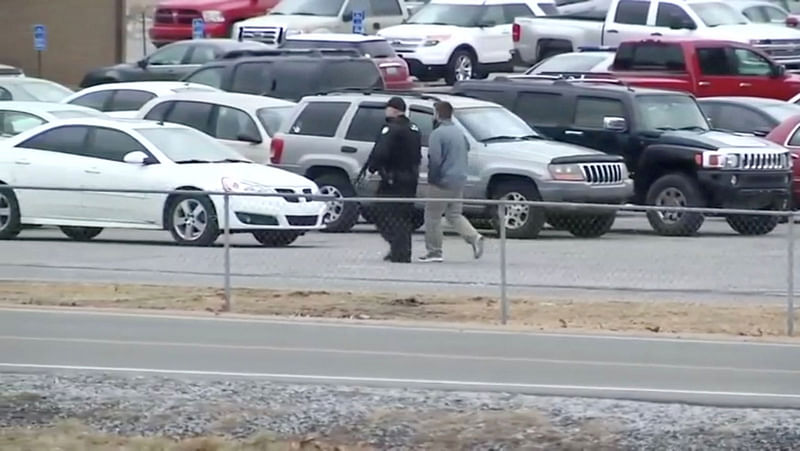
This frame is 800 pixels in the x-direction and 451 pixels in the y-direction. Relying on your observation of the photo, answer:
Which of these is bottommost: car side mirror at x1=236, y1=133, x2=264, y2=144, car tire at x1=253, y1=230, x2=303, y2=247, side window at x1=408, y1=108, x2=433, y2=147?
car tire at x1=253, y1=230, x2=303, y2=247

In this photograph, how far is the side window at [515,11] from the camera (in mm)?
39969

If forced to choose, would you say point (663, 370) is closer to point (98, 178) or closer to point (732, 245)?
point (732, 245)

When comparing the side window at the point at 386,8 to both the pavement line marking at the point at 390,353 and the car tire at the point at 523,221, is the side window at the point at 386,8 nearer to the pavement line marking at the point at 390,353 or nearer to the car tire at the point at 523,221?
the car tire at the point at 523,221

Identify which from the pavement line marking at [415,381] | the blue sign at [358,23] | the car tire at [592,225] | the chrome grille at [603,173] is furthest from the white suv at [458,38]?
the pavement line marking at [415,381]

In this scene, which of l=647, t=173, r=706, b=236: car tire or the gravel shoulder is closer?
the gravel shoulder

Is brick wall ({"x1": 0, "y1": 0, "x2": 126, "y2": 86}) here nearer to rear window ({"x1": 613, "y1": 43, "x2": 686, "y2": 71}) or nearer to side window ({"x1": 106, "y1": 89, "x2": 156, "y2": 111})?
side window ({"x1": 106, "y1": 89, "x2": 156, "y2": 111})

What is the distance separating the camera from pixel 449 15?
38.5 m

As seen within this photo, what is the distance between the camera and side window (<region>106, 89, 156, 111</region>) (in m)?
27.8

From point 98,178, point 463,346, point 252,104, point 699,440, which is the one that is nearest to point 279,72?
point 252,104

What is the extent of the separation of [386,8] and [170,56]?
761cm

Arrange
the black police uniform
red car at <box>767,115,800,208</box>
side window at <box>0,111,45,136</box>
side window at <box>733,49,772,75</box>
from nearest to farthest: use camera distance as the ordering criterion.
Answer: the black police uniform
red car at <box>767,115,800,208</box>
side window at <box>0,111,45,136</box>
side window at <box>733,49,772,75</box>

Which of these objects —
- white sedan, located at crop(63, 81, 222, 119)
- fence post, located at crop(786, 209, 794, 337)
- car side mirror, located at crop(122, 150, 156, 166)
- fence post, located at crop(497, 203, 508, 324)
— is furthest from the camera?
white sedan, located at crop(63, 81, 222, 119)

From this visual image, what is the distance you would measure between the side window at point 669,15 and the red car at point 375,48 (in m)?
5.87

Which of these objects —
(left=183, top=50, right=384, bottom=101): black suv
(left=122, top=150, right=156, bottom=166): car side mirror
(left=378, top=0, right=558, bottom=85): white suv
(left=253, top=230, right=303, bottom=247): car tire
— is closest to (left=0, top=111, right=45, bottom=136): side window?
(left=122, top=150, right=156, bottom=166): car side mirror
